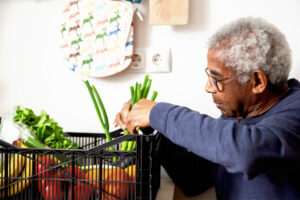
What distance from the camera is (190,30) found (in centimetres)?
110

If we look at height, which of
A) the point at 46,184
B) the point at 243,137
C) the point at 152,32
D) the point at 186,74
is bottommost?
the point at 46,184

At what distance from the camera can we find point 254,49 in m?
0.73

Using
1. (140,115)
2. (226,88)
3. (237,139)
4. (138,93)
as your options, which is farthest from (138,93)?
(237,139)

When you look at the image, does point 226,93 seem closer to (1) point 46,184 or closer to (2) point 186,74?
(2) point 186,74

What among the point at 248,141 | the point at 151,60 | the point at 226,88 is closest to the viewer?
the point at 248,141

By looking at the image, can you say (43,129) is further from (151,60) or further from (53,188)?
(151,60)

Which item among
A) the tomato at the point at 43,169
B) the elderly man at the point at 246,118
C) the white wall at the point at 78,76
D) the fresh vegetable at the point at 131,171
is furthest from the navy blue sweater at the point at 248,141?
the white wall at the point at 78,76

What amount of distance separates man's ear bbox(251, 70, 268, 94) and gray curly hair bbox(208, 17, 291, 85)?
1 centimetres

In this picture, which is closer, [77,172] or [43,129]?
[77,172]

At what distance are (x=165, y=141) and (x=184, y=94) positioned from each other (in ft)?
0.71

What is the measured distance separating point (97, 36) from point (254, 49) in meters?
0.59

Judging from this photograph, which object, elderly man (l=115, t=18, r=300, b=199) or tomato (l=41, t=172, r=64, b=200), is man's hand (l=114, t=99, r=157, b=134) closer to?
elderly man (l=115, t=18, r=300, b=199)

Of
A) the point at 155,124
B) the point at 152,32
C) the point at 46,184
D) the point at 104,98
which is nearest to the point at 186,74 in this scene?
the point at 152,32

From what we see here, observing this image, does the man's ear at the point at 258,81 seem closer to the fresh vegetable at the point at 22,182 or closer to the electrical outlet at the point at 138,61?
the electrical outlet at the point at 138,61
